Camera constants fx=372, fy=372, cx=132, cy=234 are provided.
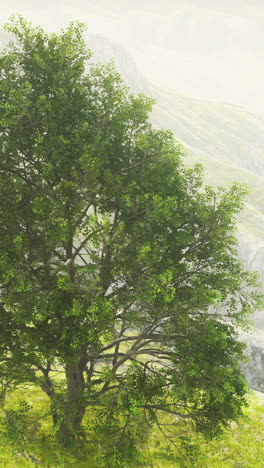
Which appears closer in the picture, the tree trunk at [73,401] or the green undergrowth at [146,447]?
the green undergrowth at [146,447]

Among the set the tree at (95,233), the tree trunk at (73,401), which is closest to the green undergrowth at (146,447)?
the tree trunk at (73,401)

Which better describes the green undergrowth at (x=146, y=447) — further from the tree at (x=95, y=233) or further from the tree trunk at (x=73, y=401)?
the tree at (x=95, y=233)

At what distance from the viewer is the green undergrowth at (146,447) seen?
1523cm

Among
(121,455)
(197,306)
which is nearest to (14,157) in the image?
(197,306)

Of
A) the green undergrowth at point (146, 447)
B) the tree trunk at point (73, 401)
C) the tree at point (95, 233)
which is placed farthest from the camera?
the tree trunk at point (73, 401)

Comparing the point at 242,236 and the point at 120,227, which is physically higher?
the point at 242,236

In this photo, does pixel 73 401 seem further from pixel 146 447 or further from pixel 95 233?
pixel 95 233

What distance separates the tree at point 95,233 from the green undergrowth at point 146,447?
1662mm

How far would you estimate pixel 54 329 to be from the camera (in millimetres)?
13414

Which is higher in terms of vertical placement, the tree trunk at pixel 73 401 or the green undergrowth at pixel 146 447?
the tree trunk at pixel 73 401

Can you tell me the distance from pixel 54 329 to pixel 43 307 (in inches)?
66.6

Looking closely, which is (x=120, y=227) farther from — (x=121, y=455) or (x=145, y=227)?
(x=121, y=455)

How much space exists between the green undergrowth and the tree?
1.66 metres

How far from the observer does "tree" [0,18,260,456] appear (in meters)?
12.7
